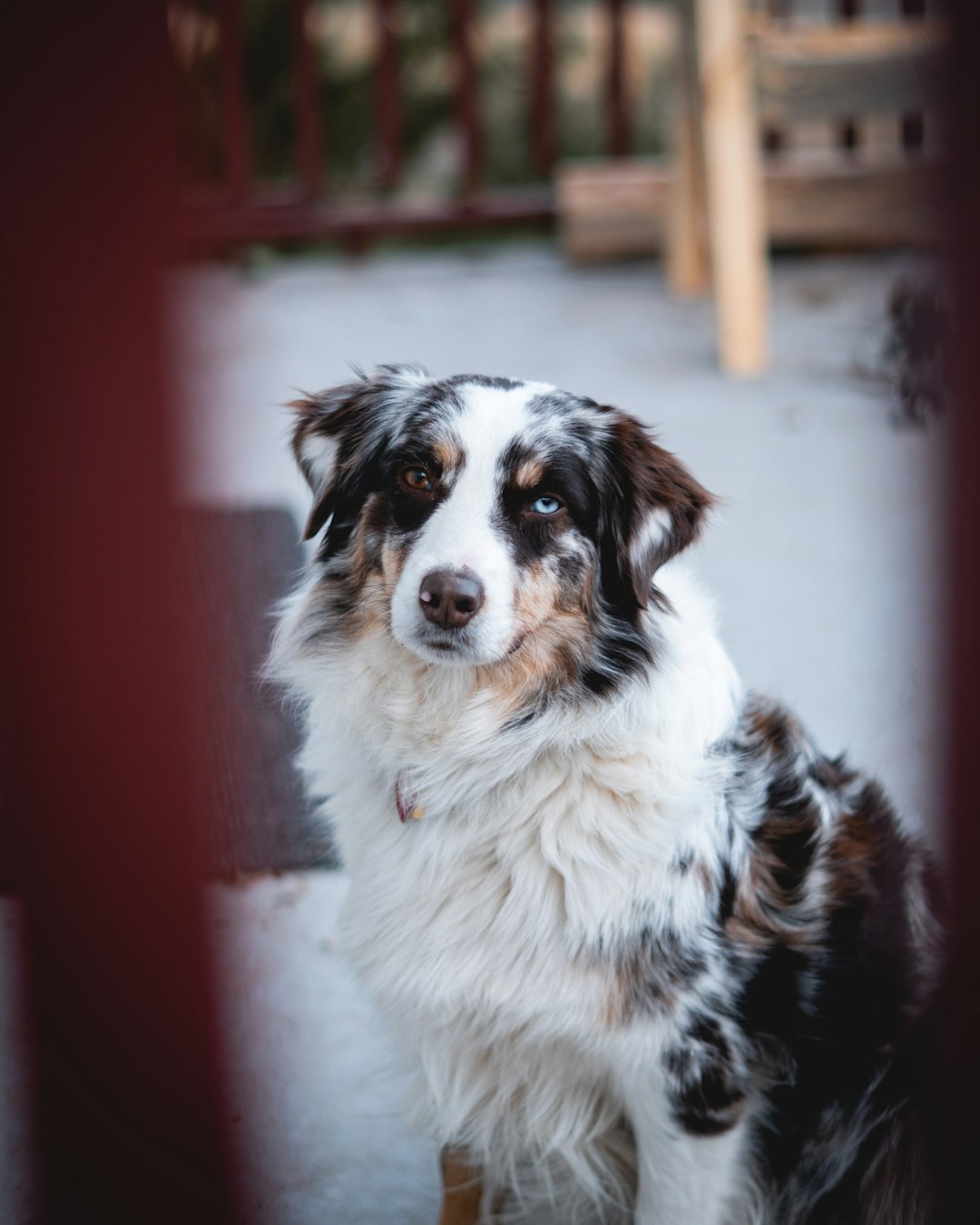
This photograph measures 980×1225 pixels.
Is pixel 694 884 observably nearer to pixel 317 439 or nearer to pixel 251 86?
pixel 317 439

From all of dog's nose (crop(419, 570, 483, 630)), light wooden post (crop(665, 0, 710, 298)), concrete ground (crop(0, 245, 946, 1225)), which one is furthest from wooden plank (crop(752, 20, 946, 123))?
dog's nose (crop(419, 570, 483, 630))

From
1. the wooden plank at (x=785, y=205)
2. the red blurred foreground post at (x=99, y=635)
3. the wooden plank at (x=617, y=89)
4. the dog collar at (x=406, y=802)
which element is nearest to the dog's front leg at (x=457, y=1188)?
the dog collar at (x=406, y=802)

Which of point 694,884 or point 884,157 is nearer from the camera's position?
point 694,884

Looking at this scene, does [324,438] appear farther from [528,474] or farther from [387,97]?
[387,97]

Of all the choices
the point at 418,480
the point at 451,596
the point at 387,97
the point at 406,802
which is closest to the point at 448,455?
the point at 418,480

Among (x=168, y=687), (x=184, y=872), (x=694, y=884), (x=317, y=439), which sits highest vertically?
(x=317, y=439)

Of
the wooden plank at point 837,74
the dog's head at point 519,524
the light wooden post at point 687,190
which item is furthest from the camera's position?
the light wooden post at point 687,190

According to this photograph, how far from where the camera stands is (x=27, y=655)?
1.24 m

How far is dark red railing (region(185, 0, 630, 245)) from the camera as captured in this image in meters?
7.39

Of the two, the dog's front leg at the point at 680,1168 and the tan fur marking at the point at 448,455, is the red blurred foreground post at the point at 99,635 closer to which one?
the dog's front leg at the point at 680,1168

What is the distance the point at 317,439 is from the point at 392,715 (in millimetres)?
617

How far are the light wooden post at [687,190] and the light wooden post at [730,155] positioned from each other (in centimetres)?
23

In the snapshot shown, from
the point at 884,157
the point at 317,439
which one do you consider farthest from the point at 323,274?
the point at 317,439

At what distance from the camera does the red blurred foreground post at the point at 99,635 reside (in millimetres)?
1093
